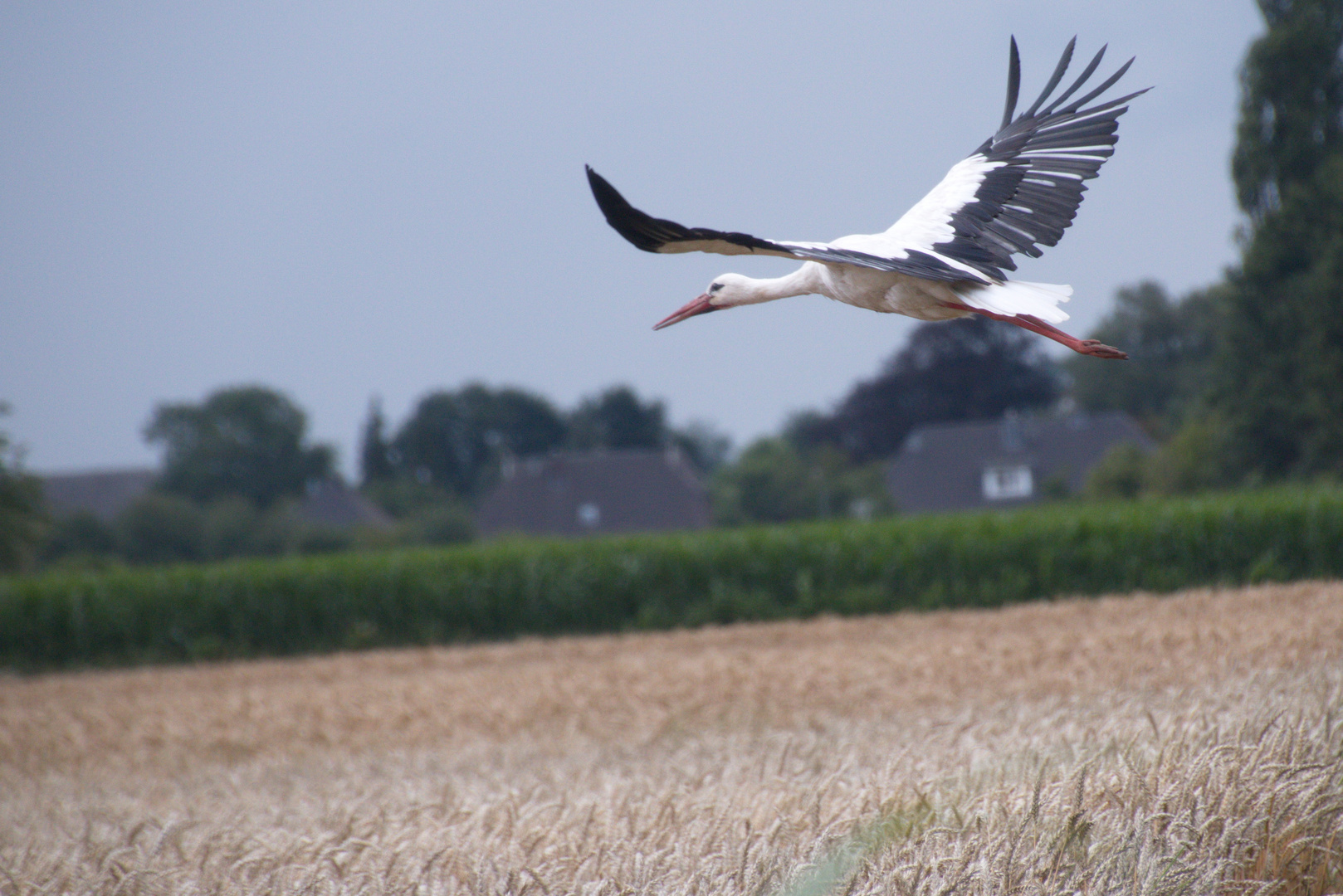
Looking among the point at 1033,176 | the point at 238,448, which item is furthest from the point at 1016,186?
the point at 238,448

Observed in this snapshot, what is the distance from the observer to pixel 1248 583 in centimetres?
1515

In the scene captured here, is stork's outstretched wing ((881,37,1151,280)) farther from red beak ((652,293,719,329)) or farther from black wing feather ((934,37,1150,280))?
red beak ((652,293,719,329))

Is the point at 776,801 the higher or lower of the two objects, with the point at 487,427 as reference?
lower

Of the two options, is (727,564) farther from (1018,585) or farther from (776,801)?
(776,801)

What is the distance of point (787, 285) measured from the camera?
297cm

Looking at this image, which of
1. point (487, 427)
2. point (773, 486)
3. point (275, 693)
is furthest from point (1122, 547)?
point (487, 427)

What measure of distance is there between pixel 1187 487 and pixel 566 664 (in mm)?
24936

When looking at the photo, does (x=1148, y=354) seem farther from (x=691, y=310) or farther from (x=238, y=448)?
(x=691, y=310)

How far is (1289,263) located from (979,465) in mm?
17951

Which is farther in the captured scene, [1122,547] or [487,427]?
[487,427]

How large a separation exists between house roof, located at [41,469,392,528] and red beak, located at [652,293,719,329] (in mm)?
52628

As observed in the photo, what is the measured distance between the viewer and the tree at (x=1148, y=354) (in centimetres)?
5659

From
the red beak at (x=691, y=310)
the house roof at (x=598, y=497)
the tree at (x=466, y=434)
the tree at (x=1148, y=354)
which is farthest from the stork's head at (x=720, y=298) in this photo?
the tree at (x=466, y=434)

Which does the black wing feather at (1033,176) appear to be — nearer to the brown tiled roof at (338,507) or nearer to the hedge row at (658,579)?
the hedge row at (658,579)
